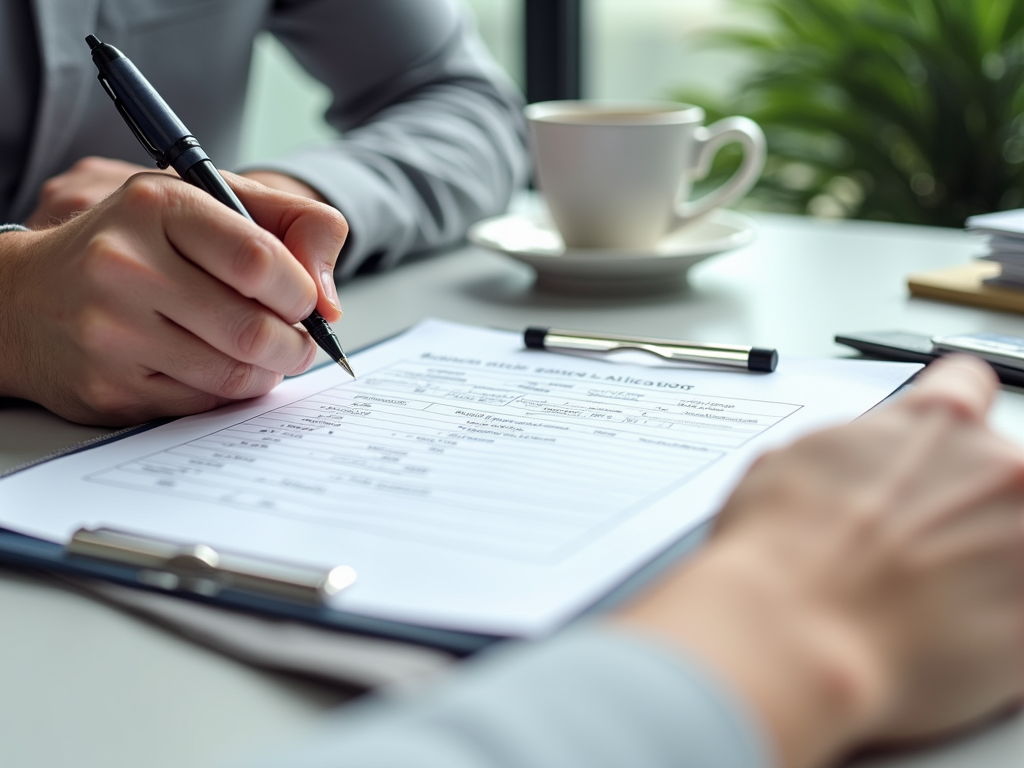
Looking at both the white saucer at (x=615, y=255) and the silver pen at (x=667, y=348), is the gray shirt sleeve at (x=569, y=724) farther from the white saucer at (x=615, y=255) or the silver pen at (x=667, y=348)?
the white saucer at (x=615, y=255)

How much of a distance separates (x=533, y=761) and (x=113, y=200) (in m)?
0.43

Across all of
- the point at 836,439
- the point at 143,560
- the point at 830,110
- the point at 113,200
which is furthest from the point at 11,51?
the point at 830,110

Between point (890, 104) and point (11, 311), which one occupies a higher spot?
point (11, 311)

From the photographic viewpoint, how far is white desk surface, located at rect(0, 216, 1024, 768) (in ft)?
1.02

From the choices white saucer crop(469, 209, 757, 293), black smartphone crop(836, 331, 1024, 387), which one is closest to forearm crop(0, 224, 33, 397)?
white saucer crop(469, 209, 757, 293)

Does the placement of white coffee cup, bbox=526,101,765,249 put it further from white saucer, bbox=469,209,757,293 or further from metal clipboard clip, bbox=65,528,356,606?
metal clipboard clip, bbox=65,528,356,606

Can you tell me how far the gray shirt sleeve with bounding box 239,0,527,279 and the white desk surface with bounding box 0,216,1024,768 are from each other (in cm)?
5

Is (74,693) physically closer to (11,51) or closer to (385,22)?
(11,51)

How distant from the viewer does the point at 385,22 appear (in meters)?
1.10

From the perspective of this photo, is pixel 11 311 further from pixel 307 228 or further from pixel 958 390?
pixel 958 390

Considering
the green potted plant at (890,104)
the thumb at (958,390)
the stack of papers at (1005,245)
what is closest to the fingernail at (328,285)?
the thumb at (958,390)

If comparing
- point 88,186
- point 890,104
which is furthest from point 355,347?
point 890,104

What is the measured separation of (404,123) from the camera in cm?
101

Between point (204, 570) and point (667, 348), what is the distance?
338mm
